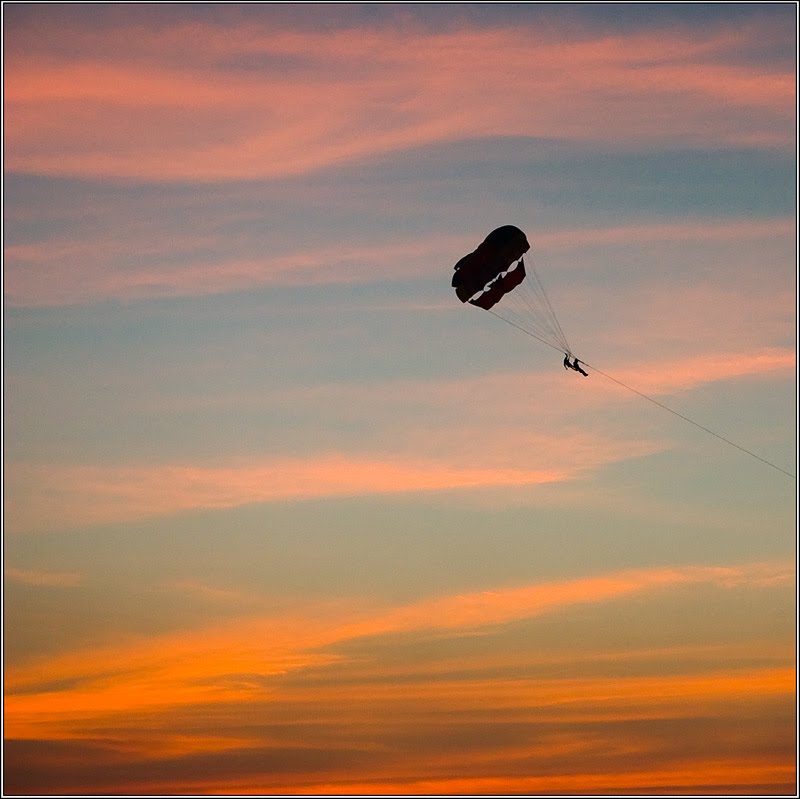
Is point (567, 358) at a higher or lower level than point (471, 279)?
lower

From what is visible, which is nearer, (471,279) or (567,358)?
(567,358)

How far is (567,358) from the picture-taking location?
54656mm

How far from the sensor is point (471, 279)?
59688 millimetres

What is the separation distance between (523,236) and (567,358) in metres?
8.63

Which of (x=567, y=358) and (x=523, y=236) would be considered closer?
(x=567, y=358)

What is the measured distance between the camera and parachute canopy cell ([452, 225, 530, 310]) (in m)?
59.2

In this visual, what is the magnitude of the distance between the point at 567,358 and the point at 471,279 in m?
8.20

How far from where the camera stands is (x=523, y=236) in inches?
2341

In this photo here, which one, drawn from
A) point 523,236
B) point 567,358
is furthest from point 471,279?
point 567,358

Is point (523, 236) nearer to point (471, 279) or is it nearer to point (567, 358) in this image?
point (471, 279)

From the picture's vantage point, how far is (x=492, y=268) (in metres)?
59.4

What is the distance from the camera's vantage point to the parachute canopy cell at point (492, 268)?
59.2m
